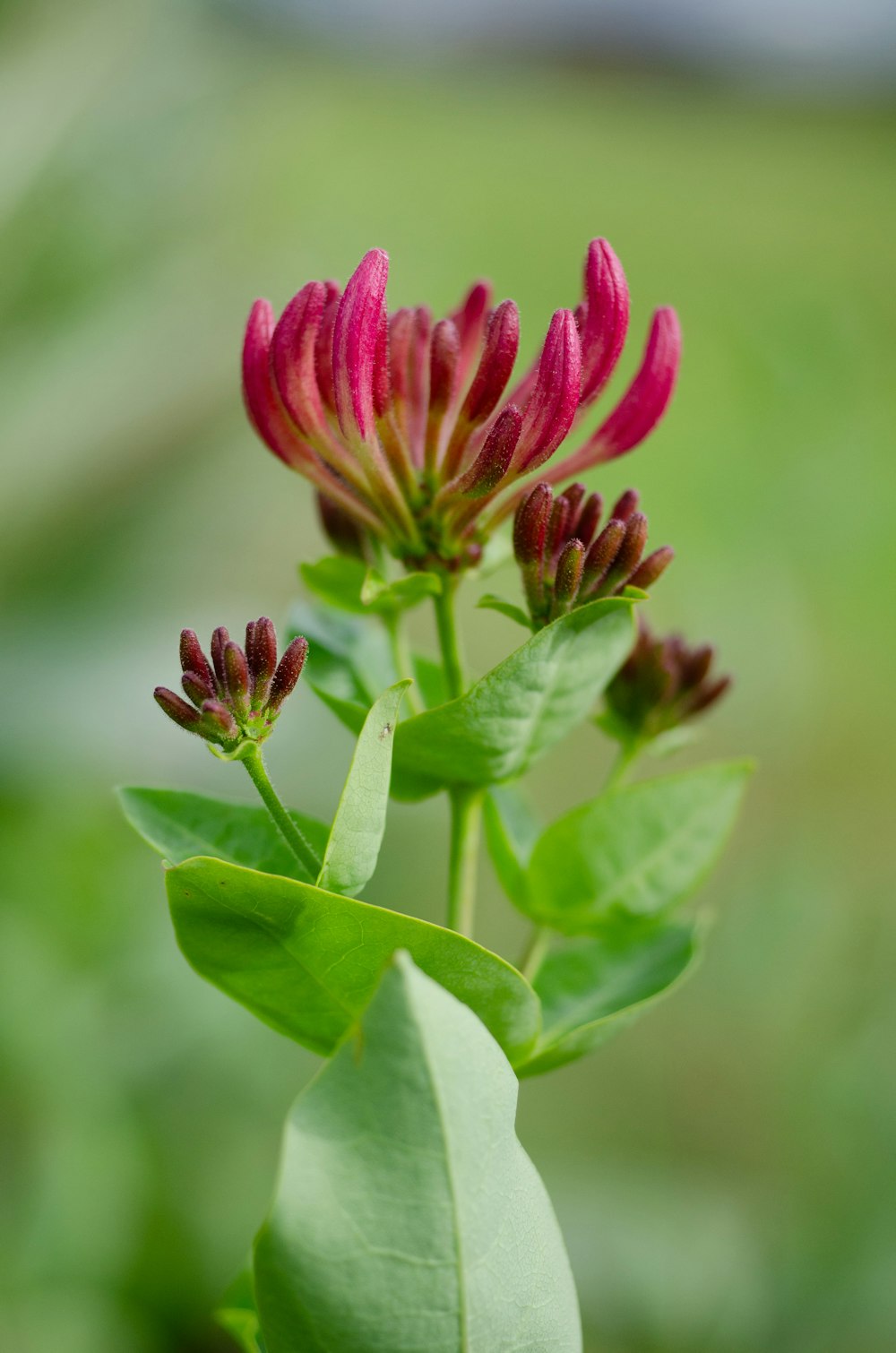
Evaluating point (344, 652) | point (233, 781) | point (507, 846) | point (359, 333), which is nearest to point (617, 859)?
point (507, 846)

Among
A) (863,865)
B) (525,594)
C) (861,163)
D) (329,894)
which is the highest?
(861,163)

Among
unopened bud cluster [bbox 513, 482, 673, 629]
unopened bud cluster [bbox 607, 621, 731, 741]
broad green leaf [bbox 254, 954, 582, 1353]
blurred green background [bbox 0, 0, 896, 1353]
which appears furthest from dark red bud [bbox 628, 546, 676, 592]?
blurred green background [bbox 0, 0, 896, 1353]

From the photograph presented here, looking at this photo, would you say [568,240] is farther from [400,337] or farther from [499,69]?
[400,337]

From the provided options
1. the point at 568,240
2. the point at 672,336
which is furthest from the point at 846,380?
the point at 568,240

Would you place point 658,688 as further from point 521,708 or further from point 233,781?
point 233,781

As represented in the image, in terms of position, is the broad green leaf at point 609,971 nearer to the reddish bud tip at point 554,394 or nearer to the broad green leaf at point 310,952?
the broad green leaf at point 310,952

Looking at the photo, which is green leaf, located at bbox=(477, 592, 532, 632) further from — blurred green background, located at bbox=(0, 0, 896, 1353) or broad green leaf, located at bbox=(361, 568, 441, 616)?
blurred green background, located at bbox=(0, 0, 896, 1353)

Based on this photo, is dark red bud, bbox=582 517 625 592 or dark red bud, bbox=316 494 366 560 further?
dark red bud, bbox=316 494 366 560
